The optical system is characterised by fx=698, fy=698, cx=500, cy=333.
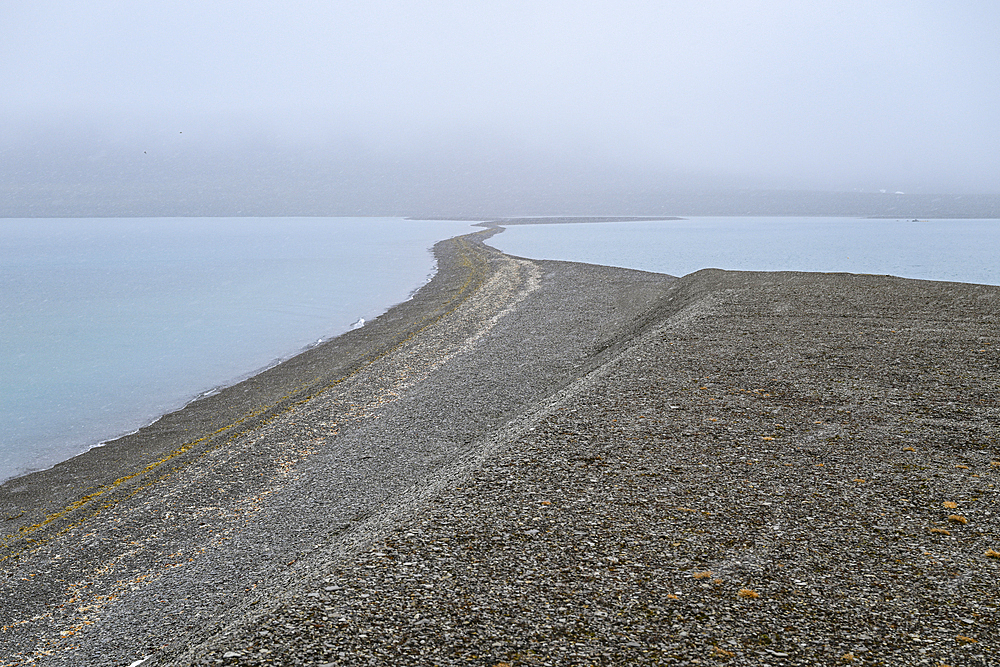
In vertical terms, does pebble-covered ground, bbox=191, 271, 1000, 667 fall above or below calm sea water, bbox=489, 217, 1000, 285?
below

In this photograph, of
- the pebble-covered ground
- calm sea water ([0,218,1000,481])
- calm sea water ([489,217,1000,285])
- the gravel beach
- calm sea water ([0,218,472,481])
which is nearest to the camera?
the pebble-covered ground

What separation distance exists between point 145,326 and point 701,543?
39234mm

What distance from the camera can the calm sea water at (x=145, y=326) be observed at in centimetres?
2284

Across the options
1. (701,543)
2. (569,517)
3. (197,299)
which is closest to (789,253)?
(197,299)

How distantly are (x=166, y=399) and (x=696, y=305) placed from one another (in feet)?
62.7

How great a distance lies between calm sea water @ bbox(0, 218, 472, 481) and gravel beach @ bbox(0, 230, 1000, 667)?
11.8 ft

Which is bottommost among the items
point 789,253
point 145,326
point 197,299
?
point 145,326

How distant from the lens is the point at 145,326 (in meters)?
40.2

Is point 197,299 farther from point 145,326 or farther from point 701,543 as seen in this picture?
point 701,543

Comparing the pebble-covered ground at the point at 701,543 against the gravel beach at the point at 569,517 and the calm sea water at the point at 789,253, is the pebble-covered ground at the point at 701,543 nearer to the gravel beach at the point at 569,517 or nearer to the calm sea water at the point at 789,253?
the gravel beach at the point at 569,517

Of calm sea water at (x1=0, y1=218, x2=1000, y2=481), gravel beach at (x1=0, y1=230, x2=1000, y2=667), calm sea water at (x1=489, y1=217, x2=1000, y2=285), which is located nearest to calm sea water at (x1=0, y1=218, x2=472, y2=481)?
calm sea water at (x1=0, y1=218, x2=1000, y2=481)

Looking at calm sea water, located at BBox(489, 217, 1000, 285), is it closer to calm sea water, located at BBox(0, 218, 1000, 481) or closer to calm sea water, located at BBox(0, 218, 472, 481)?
calm sea water, located at BBox(0, 218, 1000, 481)

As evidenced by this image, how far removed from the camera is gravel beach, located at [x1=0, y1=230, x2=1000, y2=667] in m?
7.02

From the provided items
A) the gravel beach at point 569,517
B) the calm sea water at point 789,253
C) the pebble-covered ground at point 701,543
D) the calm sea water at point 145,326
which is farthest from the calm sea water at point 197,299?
the pebble-covered ground at point 701,543
